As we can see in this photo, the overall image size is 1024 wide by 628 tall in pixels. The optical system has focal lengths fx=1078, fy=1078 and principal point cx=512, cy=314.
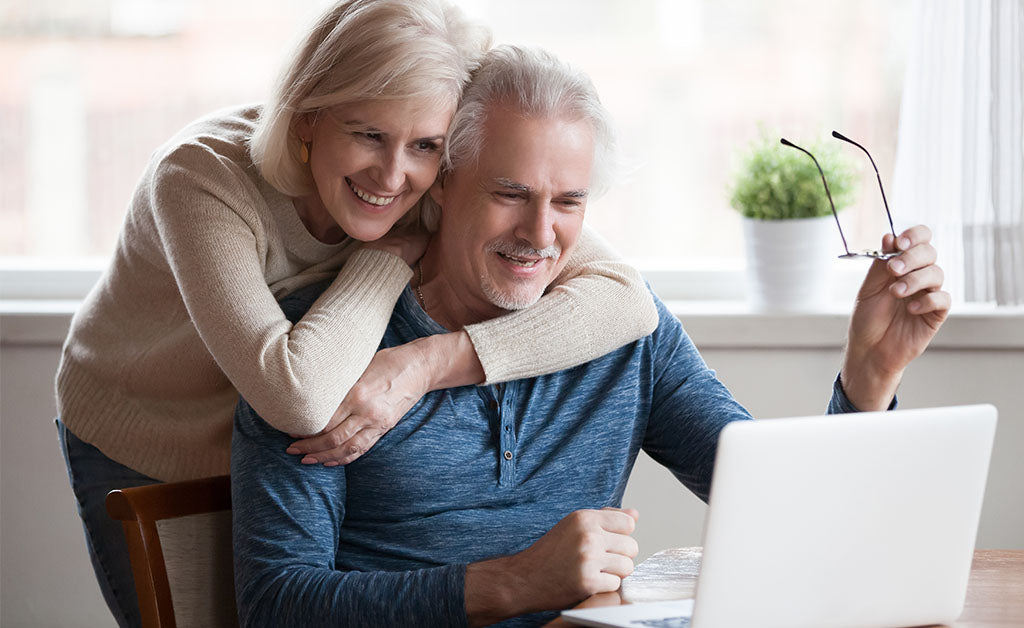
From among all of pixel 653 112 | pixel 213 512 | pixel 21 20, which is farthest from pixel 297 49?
pixel 21 20

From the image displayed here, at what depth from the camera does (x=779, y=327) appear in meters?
2.45

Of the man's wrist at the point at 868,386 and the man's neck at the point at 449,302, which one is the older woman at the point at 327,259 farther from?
the man's wrist at the point at 868,386

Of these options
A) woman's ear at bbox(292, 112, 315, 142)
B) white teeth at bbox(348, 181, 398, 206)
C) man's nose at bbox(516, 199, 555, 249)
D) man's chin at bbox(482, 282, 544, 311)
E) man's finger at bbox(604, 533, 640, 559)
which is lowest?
man's finger at bbox(604, 533, 640, 559)

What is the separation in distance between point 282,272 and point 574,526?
641mm

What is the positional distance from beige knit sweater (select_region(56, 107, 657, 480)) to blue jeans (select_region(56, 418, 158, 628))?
1.9 inches

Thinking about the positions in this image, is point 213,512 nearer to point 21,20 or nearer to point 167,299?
point 167,299

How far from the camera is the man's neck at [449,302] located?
169 cm

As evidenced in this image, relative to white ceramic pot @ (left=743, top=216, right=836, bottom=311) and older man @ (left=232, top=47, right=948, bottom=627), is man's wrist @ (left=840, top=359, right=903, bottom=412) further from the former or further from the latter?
white ceramic pot @ (left=743, top=216, right=836, bottom=311)

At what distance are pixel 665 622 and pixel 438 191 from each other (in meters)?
0.79

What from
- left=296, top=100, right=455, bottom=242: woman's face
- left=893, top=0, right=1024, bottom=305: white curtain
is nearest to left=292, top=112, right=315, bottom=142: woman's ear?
left=296, top=100, right=455, bottom=242: woman's face

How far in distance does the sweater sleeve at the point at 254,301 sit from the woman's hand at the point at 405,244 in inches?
1.3

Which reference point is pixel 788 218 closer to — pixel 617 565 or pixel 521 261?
pixel 521 261

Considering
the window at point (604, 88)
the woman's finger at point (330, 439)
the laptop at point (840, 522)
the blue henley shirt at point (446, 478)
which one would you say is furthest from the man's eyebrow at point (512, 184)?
the window at point (604, 88)

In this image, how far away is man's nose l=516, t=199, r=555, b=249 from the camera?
157 centimetres
